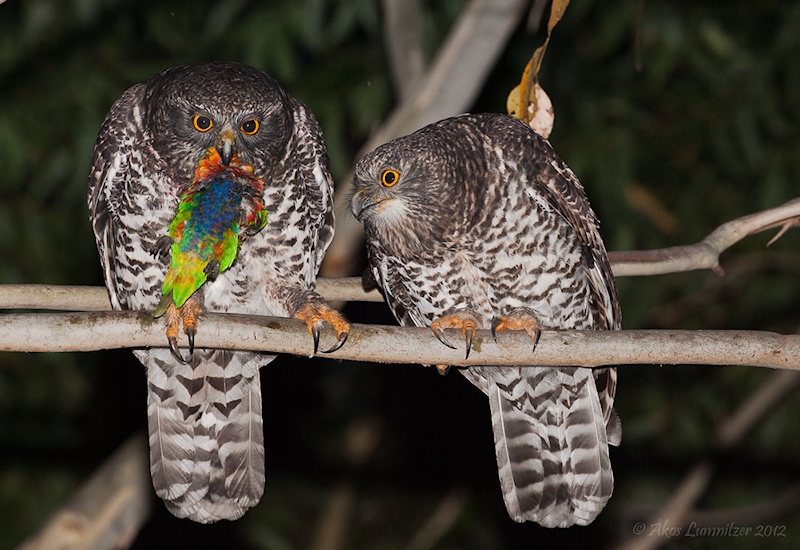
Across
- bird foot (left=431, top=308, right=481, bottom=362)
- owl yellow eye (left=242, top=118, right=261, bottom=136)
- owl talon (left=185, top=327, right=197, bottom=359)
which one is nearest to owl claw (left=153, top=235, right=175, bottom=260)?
owl talon (left=185, top=327, right=197, bottom=359)

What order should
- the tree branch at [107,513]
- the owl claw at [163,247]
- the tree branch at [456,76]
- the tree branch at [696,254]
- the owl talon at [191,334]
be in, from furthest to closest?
the tree branch at [107,513]
the tree branch at [456,76]
the tree branch at [696,254]
the owl claw at [163,247]
the owl talon at [191,334]

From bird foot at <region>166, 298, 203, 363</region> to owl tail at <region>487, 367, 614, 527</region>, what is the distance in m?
1.27

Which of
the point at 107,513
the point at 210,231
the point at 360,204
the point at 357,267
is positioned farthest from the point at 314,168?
the point at 107,513

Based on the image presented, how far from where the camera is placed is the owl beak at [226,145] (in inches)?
140

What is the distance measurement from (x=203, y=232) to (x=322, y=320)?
49 centimetres

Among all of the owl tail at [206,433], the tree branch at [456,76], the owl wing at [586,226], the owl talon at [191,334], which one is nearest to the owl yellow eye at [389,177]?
the owl wing at [586,226]

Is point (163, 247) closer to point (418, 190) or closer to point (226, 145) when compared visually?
point (226, 145)

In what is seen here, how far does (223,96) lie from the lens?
3635 mm

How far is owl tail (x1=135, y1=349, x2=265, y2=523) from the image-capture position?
13.2ft

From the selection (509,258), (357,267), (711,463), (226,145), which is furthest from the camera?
(711,463)

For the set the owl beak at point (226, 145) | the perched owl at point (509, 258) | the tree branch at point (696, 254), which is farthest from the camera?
the tree branch at point (696, 254)

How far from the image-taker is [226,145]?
358 centimetres

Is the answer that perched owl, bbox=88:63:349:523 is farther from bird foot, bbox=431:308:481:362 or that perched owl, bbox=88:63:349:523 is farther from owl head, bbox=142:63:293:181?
bird foot, bbox=431:308:481:362

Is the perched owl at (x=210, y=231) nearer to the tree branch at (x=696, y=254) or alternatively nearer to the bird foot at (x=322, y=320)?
the bird foot at (x=322, y=320)
